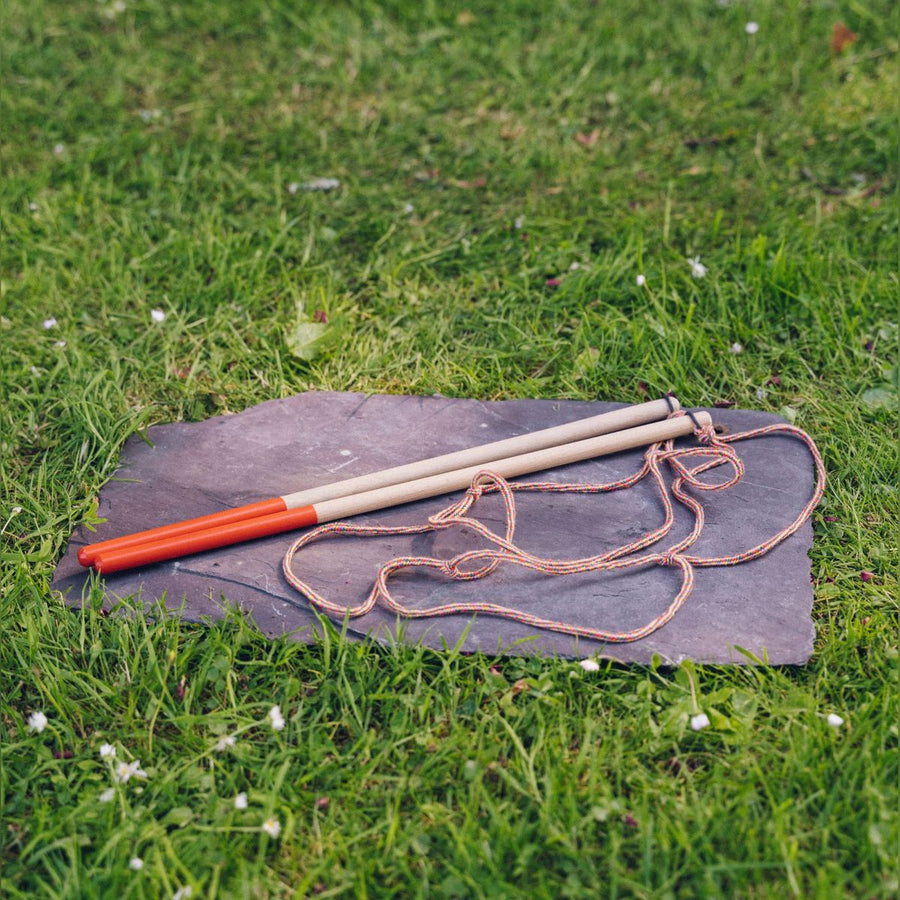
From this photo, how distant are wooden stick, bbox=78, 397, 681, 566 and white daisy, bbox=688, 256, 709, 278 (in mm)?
830

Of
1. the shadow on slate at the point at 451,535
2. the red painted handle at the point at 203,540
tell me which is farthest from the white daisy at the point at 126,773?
the red painted handle at the point at 203,540

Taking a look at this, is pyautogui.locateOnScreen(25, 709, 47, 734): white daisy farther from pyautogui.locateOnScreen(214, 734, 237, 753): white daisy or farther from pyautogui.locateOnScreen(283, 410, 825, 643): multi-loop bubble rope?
pyautogui.locateOnScreen(283, 410, 825, 643): multi-loop bubble rope

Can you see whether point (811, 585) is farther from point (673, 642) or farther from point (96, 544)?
point (96, 544)

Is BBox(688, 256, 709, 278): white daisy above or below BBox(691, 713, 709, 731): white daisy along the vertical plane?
above

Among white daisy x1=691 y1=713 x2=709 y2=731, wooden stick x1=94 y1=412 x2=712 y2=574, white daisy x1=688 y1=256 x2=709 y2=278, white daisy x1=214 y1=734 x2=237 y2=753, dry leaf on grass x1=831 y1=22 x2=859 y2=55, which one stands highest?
dry leaf on grass x1=831 y1=22 x2=859 y2=55

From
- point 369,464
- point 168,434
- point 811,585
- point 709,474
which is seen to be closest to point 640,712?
point 811,585

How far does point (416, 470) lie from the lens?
3.08 metres

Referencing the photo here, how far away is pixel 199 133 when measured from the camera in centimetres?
481

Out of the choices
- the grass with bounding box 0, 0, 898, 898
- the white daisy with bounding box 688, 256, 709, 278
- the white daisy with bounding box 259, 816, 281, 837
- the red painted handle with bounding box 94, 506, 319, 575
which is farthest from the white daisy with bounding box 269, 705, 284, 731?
the white daisy with bounding box 688, 256, 709, 278

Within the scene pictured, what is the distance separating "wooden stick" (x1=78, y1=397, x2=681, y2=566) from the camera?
2.93 metres

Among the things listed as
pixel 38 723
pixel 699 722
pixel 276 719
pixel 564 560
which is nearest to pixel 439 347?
pixel 564 560

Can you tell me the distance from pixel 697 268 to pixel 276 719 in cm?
238

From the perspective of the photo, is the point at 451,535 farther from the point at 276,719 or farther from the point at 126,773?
the point at 126,773

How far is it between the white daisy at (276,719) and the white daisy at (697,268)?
2.32m
